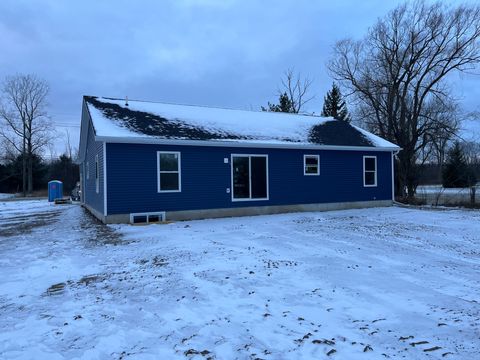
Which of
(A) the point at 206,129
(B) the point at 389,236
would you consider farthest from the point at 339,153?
(B) the point at 389,236

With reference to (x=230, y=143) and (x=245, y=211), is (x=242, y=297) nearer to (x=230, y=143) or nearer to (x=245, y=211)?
(x=230, y=143)

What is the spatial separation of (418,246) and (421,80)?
19.8 meters

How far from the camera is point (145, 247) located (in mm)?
8273

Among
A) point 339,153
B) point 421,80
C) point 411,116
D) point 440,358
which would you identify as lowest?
point 440,358

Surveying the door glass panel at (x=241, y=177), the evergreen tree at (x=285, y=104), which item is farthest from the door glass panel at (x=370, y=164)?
the evergreen tree at (x=285, y=104)

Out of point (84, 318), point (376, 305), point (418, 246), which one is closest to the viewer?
point (84, 318)

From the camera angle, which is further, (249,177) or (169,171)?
(249,177)

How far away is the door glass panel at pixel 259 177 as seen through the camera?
14.5m

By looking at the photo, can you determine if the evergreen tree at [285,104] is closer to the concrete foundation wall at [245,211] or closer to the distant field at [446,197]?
the distant field at [446,197]

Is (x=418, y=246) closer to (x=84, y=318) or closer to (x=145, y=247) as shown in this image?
(x=145, y=247)

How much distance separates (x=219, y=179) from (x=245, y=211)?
1.55 m

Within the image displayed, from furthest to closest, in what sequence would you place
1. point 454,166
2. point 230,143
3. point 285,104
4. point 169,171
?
point 285,104
point 454,166
point 230,143
point 169,171

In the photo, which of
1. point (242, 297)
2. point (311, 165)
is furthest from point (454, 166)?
point (242, 297)

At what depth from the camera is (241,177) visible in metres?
14.3
